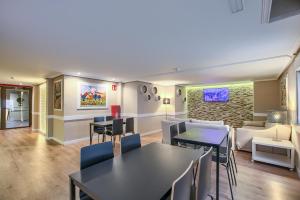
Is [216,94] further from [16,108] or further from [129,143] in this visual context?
[16,108]

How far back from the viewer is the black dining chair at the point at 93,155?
1.43 metres

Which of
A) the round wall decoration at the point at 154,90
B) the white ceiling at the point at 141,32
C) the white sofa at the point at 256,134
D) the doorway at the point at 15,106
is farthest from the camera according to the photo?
the doorway at the point at 15,106

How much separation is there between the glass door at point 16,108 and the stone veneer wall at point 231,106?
29.7 ft

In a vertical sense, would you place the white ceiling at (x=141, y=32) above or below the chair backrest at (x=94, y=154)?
above

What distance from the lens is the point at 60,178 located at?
2.63 meters

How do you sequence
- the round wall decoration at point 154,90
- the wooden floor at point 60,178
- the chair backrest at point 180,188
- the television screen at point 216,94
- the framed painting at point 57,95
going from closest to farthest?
the chair backrest at point 180,188 → the wooden floor at point 60,178 → the framed painting at point 57,95 → the round wall decoration at point 154,90 → the television screen at point 216,94

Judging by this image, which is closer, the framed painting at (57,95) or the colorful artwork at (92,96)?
the framed painting at (57,95)

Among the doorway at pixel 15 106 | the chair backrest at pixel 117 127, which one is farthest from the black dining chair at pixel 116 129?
the doorway at pixel 15 106

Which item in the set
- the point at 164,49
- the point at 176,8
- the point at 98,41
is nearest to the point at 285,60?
the point at 164,49

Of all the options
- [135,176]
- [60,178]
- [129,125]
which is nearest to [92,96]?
[129,125]

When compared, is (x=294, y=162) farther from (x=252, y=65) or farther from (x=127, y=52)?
(x=127, y=52)

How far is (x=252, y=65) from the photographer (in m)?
3.63

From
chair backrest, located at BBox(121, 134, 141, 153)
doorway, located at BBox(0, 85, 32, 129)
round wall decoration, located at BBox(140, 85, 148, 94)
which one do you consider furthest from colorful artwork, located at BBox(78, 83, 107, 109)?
doorway, located at BBox(0, 85, 32, 129)

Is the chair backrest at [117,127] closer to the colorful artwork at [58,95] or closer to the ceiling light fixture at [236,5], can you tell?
the colorful artwork at [58,95]
